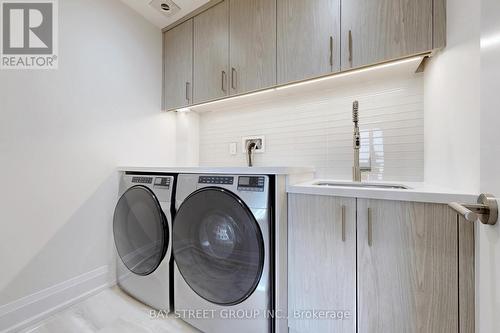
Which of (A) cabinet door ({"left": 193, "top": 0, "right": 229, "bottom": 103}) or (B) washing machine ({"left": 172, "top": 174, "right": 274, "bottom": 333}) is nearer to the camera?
(B) washing machine ({"left": 172, "top": 174, "right": 274, "bottom": 333})

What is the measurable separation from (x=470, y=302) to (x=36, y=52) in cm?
252

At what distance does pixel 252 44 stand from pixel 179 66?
0.81m

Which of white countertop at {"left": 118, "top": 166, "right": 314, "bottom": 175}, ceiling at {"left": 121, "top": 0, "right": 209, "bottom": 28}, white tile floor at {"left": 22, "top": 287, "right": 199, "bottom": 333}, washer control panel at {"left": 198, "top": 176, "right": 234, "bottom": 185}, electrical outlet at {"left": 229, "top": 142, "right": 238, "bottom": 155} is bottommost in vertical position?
white tile floor at {"left": 22, "top": 287, "right": 199, "bottom": 333}

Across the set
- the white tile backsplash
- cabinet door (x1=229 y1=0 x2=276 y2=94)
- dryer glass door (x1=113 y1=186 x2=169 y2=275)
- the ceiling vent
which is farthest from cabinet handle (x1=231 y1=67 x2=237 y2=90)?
dryer glass door (x1=113 y1=186 x2=169 y2=275)

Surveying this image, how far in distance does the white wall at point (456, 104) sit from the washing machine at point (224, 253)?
80 centimetres

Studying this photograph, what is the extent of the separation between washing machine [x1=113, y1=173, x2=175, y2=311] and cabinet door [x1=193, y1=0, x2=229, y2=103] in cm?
84

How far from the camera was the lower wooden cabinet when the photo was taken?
2.48 feet

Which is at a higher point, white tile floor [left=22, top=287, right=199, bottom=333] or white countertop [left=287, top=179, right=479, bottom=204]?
white countertop [left=287, top=179, right=479, bottom=204]

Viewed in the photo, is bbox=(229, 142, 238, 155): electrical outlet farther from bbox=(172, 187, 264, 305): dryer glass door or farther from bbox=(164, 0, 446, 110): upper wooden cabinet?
bbox=(172, 187, 264, 305): dryer glass door

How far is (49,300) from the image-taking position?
1311 mm

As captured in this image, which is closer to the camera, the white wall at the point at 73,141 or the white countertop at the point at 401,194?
the white countertop at the point at 401,194

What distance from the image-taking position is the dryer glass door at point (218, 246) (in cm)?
103

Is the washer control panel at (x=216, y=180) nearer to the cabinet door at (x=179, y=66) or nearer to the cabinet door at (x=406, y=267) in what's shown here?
the cabinet door at (x=406, y=267)

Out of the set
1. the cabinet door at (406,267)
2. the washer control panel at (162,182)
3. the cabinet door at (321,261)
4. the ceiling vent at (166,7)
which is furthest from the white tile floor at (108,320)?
the ceiling vent at (166,7)
